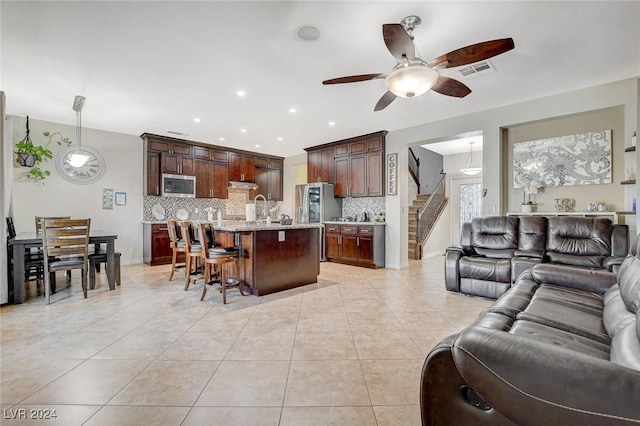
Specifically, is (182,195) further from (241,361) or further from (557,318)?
(557,318)

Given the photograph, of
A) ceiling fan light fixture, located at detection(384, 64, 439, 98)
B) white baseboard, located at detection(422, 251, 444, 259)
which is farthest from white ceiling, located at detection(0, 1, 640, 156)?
white baseboard, located at detection(422, 251, 444, 259)

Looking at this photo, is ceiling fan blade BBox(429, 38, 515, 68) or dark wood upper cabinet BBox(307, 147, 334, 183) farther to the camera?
dark wood upper cabinet BBox(307, 147, 334, 183)

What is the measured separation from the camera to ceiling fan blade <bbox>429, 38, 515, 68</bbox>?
6.98 ft

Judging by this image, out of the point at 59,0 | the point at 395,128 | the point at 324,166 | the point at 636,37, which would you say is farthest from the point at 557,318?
the point at 324,166

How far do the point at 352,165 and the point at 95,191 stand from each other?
5295 mm

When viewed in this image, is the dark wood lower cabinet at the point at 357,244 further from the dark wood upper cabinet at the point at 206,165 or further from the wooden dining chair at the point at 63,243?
the wooden dining chair at the point at 63,243

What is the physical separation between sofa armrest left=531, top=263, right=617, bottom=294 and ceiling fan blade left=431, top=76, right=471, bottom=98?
178 cm

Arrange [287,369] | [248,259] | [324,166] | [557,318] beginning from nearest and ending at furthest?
[557,318], [287,369], [248,259], [324,166]

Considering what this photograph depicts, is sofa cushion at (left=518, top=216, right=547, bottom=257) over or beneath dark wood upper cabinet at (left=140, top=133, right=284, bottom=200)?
beneath

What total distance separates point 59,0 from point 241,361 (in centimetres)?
313

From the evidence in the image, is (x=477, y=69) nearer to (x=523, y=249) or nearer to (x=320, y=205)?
(x=523, y=249)

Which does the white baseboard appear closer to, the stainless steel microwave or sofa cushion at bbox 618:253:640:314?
sofa cushion at bbox 618:253:640:314

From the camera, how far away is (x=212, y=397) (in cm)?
174

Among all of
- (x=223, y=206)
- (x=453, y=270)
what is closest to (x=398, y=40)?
(x=453, y=270)
